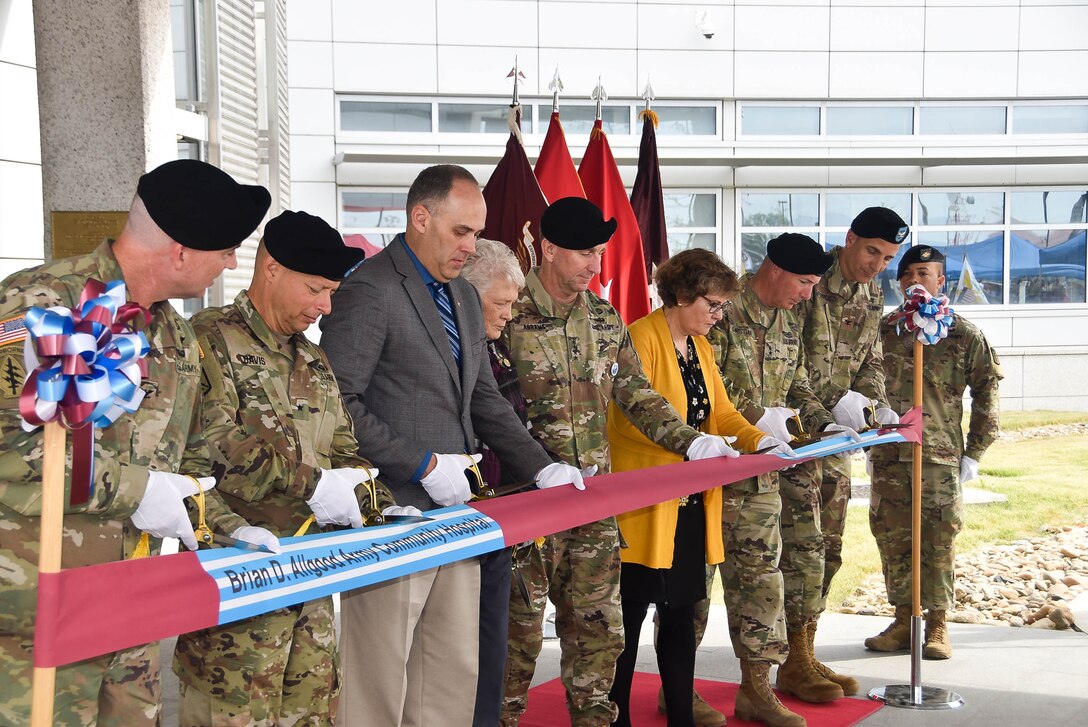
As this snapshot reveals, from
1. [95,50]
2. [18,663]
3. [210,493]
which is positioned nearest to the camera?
[18,663]

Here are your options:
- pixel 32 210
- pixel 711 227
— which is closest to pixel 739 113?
pixel 711 227

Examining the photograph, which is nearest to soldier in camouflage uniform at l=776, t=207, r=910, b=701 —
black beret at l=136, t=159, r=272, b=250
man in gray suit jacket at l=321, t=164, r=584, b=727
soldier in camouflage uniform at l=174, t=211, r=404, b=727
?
man in gray suit jacket at l=321, t=164, r=584, b=727

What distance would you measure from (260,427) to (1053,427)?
1575 centimetres

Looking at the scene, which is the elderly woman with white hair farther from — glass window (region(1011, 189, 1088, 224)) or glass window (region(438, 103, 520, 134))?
glass window (region(1011, 189, 1088, 224))

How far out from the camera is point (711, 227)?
1708cm

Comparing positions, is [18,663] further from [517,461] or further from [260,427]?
[517,461]

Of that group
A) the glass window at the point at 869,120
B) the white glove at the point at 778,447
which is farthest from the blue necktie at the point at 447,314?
the glass window at the point at 869,120

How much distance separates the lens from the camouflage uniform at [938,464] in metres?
5.74

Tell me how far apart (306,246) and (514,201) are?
3490 mm

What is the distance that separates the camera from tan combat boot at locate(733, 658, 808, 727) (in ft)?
14.9

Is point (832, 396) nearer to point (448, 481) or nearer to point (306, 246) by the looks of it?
point (448, 481)

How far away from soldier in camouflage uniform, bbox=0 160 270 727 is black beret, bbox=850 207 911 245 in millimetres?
3445

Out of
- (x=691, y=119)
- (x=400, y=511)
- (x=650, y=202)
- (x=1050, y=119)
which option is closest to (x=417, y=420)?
(x=400, y=511)

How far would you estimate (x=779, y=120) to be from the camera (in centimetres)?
1677
